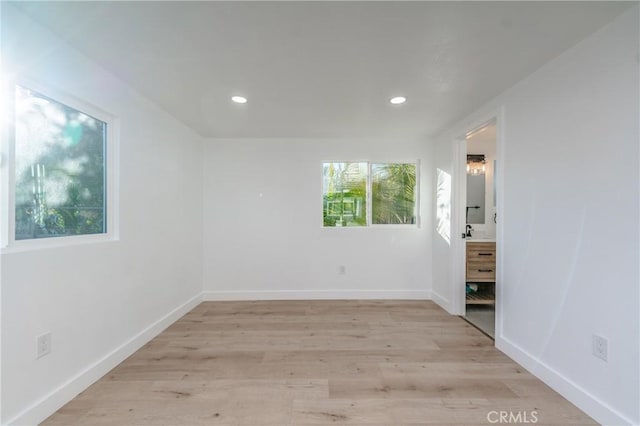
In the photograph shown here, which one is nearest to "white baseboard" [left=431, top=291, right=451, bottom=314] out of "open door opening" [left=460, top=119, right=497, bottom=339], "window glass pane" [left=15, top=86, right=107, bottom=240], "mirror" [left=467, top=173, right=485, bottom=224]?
"open door opening" [left=460, top=119, right=497, bottom=339]

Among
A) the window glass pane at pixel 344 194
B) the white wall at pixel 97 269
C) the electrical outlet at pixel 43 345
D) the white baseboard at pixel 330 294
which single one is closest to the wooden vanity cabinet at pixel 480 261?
the white baseboard at pixel 330 294

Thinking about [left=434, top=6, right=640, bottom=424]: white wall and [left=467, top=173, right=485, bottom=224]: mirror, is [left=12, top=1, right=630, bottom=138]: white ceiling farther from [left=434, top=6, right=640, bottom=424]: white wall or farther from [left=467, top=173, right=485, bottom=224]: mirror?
[left=467, top=173, right=485, bottom=224]: mirror

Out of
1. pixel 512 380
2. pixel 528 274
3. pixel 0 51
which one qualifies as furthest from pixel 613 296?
pixel 0 51

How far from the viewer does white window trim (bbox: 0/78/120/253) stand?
1448mm

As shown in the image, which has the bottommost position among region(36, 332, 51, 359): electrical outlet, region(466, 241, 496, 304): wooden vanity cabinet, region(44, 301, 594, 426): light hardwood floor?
region(44, 301, 594, 426): light hardwood floor

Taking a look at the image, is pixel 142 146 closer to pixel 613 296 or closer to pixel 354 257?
pixel 354 257

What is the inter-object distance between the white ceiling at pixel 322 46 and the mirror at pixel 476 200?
1.87m

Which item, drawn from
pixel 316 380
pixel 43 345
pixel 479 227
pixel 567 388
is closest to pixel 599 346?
A: pixel 567 388

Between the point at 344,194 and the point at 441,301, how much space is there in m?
1.94

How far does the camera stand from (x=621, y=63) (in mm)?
1524

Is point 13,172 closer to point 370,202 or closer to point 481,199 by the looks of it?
point 370,202

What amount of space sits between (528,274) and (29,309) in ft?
11.0

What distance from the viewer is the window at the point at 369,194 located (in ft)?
13.0

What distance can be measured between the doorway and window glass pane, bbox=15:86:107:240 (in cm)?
344
